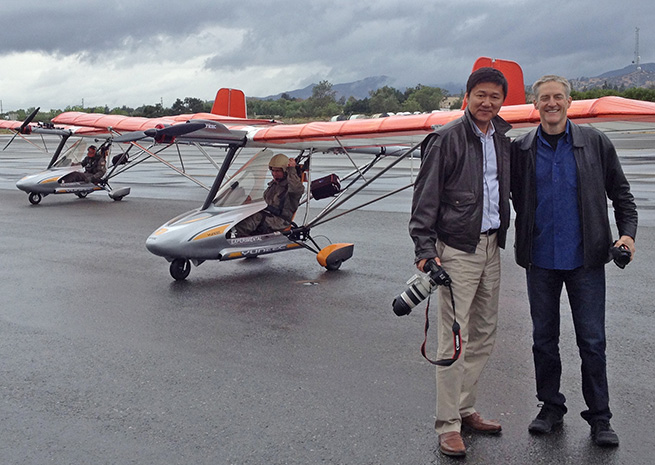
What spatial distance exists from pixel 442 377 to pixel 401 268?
494cm

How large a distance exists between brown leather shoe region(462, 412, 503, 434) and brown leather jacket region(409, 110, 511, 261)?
3.27ft

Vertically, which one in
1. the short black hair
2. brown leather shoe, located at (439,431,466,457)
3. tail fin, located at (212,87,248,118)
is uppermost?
tail fin, located at (212,87,248,118)

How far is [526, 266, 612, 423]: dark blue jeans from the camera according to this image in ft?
12.6

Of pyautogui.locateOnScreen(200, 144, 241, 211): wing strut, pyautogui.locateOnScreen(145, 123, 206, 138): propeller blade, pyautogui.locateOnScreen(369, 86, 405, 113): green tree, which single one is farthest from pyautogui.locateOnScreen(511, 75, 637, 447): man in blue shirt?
pyautogui.locateOnScreen(369, 86, 405, 113): green tree

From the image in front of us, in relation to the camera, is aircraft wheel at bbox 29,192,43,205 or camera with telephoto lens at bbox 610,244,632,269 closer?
camera with telephoto lens at bbox 610,244,632,269

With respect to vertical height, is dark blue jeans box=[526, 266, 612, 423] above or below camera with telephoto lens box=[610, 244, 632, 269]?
below

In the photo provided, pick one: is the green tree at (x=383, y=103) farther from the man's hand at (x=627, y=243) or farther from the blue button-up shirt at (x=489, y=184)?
the man's hand at (x=627, y=243)

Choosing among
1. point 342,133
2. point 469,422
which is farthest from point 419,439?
point 342,133

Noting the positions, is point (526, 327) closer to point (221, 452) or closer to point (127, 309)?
point (221, 452)

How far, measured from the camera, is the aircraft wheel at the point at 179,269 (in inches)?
326

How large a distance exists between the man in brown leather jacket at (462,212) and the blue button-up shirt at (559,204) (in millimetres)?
204

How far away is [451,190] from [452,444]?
1374 mm

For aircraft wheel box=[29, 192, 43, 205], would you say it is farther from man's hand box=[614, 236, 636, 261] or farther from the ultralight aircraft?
man's hand box=[614, 236, 636, 261]

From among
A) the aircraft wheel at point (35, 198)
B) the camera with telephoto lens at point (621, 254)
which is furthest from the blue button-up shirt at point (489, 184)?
the aircraft wheel at point (35, 198)
